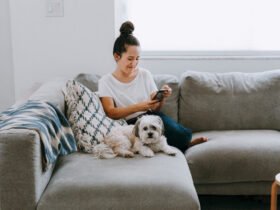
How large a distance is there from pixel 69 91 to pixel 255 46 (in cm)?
155

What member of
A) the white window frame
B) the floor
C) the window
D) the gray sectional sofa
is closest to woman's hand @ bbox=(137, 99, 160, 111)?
the gray sectional sofa

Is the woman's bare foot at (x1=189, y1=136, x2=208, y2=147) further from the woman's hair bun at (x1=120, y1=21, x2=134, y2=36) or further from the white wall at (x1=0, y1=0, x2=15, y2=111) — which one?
the white wall at (x1=0, y1=0, x2=15, y2=111)

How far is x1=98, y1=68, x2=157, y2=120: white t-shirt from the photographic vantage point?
2.76m

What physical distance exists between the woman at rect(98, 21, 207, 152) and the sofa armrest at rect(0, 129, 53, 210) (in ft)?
2.60

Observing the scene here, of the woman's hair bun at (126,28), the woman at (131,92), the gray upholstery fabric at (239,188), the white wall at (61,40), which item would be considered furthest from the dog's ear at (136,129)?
the white wall at (61,40)

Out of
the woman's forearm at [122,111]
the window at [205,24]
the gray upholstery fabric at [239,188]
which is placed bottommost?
the gray upholstery fabric at [239,188]

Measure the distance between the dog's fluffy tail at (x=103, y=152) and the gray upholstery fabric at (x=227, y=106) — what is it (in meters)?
0.79

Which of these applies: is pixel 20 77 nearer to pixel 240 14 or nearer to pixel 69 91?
pixel 69 91

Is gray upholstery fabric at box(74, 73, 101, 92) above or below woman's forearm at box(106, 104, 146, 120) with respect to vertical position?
above

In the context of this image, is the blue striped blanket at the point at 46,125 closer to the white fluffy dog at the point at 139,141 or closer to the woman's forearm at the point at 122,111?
the white fluffy dog at the point at 139,141

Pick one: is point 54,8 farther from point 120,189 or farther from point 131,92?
point 120,189

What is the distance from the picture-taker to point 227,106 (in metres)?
3.02

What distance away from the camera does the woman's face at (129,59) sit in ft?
8.88

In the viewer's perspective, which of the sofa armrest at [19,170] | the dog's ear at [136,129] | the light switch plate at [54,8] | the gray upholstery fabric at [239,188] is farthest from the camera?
the light switch plate at [54,8]
